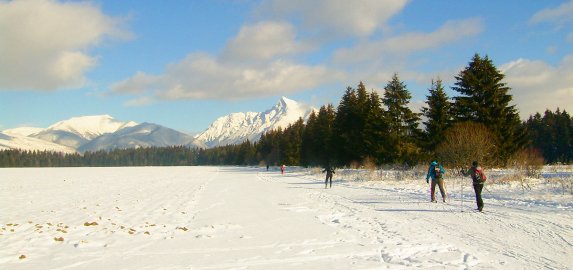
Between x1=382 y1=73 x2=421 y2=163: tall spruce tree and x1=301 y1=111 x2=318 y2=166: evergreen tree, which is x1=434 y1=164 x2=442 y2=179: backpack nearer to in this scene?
x1=382 y1=73 x2=421 y2=163: tall spruce tree

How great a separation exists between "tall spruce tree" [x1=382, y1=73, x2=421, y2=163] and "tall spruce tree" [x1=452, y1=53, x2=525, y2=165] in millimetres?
7241

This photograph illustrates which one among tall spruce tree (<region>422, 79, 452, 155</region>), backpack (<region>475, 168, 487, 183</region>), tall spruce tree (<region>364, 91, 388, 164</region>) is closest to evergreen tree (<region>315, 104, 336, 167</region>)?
tall spruce tree (<region>364, 91, 388, 164</region>)

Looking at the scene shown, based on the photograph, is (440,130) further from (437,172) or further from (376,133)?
(437,172)

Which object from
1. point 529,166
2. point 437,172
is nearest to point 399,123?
point 529,166

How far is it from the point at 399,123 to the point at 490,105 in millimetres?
10525

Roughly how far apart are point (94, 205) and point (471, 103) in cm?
2935

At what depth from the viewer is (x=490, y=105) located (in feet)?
111

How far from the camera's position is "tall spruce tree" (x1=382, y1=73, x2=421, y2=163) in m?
42.1

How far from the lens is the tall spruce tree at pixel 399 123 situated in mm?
42125

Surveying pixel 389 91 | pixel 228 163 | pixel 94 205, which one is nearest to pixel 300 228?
pixel 94 205

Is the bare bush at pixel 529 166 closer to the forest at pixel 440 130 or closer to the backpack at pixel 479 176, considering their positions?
the forest at pixel 440 130

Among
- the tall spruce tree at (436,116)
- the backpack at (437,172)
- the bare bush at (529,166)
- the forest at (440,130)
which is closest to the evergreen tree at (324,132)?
the forest at (440,130)

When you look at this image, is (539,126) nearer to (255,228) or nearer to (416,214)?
(416,214)

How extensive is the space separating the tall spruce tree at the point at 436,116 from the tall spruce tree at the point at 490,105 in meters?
2.84
